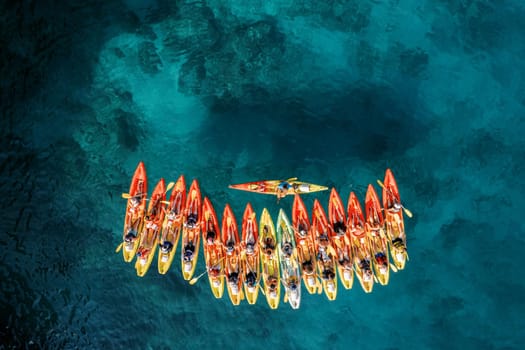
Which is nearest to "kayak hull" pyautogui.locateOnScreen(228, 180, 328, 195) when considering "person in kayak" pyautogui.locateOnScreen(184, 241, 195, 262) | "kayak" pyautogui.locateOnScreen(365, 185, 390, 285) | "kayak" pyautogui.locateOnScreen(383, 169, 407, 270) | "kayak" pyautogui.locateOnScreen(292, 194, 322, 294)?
"kayak" pyautogui.locateOnScreen(292, 194, 322, 294)

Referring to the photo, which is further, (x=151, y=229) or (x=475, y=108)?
(x=475, y=108)

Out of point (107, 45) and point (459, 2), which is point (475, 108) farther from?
point (107, 45)

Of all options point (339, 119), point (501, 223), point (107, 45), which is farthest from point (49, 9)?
point (501, 223)

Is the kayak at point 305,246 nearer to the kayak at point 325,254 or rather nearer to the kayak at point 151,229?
the kayak at point 325,254

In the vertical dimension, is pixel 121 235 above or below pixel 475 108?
below

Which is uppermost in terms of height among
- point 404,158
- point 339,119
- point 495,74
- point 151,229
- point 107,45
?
point 107,45

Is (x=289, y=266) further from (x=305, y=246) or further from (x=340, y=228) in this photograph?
(x=340, y=228)
